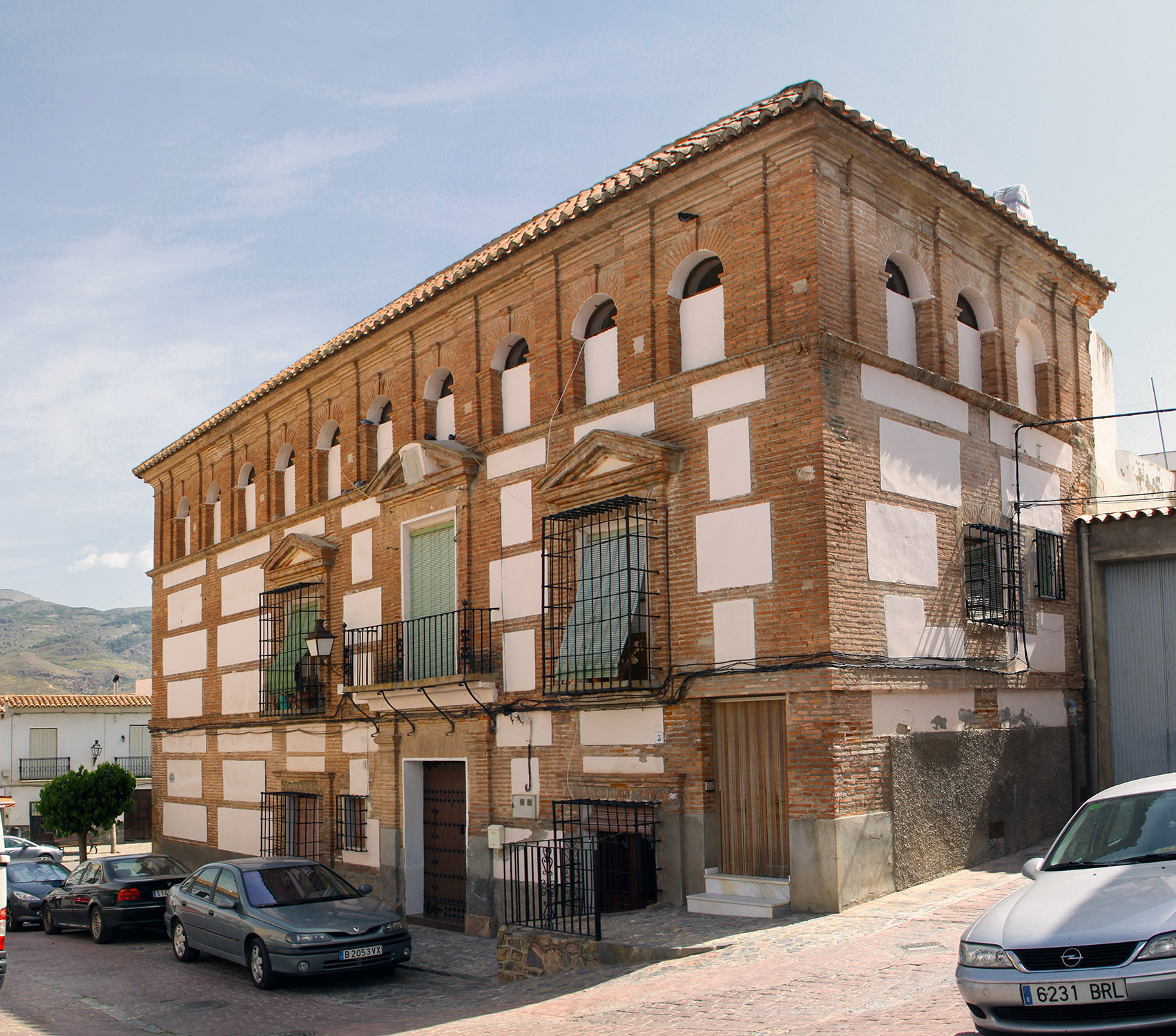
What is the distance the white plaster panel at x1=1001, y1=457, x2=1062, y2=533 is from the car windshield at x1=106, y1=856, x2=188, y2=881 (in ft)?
39.6

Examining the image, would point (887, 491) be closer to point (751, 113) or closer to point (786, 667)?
point (786, 667)

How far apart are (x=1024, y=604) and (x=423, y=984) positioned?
788 cm

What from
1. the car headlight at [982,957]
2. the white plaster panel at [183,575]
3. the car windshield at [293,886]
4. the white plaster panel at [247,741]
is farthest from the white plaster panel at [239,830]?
the car headlight at [982,957]

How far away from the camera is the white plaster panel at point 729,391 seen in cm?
1145

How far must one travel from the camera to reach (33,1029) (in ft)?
33.1

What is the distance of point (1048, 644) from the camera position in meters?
13.7

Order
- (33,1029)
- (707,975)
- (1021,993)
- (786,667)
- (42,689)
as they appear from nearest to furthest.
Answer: (1021,993), (707,975), (33,1029), (786,667), (42,689)

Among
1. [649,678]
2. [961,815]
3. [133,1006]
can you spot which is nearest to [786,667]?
[649,678]

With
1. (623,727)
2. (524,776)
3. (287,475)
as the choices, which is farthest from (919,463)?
(287,475)

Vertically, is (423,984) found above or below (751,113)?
below

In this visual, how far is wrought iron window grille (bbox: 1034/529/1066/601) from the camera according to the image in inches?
541

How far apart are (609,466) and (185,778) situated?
13847mm

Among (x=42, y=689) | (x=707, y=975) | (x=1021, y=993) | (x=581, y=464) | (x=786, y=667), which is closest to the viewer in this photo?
(x=1021, y=993)

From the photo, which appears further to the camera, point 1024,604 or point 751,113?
point 1024,604
